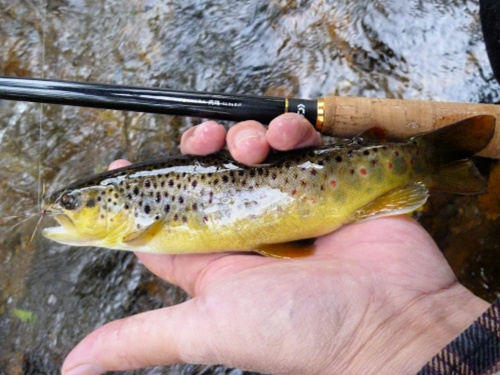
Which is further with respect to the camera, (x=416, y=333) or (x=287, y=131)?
(x=287, y=131)

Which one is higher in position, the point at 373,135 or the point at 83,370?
the point at 373,135

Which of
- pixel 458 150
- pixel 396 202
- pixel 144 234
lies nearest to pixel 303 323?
pixel 396 202

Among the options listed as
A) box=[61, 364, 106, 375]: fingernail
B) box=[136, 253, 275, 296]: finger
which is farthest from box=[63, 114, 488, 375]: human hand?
box=[136, 253, 275, 296]: finger

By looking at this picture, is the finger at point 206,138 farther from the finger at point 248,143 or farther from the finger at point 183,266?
the finger at point 183,266

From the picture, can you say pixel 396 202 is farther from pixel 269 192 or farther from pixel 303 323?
pixel 303 323

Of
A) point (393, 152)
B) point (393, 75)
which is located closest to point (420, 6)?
point (393, 75)

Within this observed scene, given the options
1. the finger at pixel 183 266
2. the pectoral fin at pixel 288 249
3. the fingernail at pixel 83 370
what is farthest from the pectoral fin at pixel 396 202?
the fingernail at pixel 83 370

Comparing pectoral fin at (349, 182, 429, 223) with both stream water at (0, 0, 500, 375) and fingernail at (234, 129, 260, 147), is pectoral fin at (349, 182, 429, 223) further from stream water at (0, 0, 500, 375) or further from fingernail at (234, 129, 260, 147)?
stream water at (0, 0, 500, 375)
